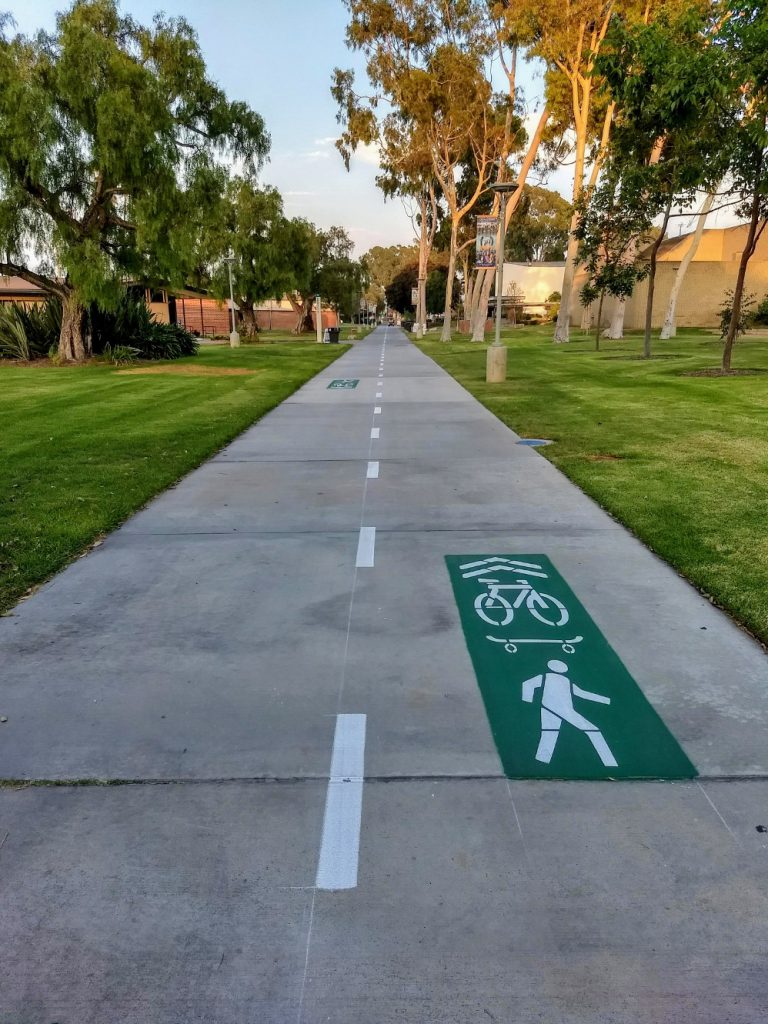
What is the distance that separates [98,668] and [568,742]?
2.56 meters

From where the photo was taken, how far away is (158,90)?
951 inches

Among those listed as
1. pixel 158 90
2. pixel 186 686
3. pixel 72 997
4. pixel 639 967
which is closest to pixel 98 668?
pixel 186 686

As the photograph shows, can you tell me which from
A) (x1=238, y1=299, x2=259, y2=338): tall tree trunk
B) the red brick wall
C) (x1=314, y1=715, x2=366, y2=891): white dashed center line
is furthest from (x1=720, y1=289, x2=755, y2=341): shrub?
the red brick wall

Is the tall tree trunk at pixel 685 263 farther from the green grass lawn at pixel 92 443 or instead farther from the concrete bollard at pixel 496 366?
the green grass lawn at pixel 92 443

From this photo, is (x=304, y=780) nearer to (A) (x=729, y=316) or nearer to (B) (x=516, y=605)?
(B) (x=516, y=605)

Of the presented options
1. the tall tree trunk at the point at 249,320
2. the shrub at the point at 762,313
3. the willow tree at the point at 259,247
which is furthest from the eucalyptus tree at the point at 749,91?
the tall tree trunk at the point at 249,320

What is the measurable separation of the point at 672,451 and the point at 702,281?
4571 centimetres

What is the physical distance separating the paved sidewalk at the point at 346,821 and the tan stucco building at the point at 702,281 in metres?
48.9

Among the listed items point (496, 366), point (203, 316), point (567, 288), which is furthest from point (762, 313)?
point (203, 316)

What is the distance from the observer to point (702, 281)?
49969mm

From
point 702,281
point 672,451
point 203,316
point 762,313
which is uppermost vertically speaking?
point 702,281

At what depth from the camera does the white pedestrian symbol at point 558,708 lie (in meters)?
3.37

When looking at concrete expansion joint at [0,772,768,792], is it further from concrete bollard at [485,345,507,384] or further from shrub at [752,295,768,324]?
shrub at [752,295,768,324]

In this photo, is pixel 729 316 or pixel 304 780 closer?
pixel 304 780
